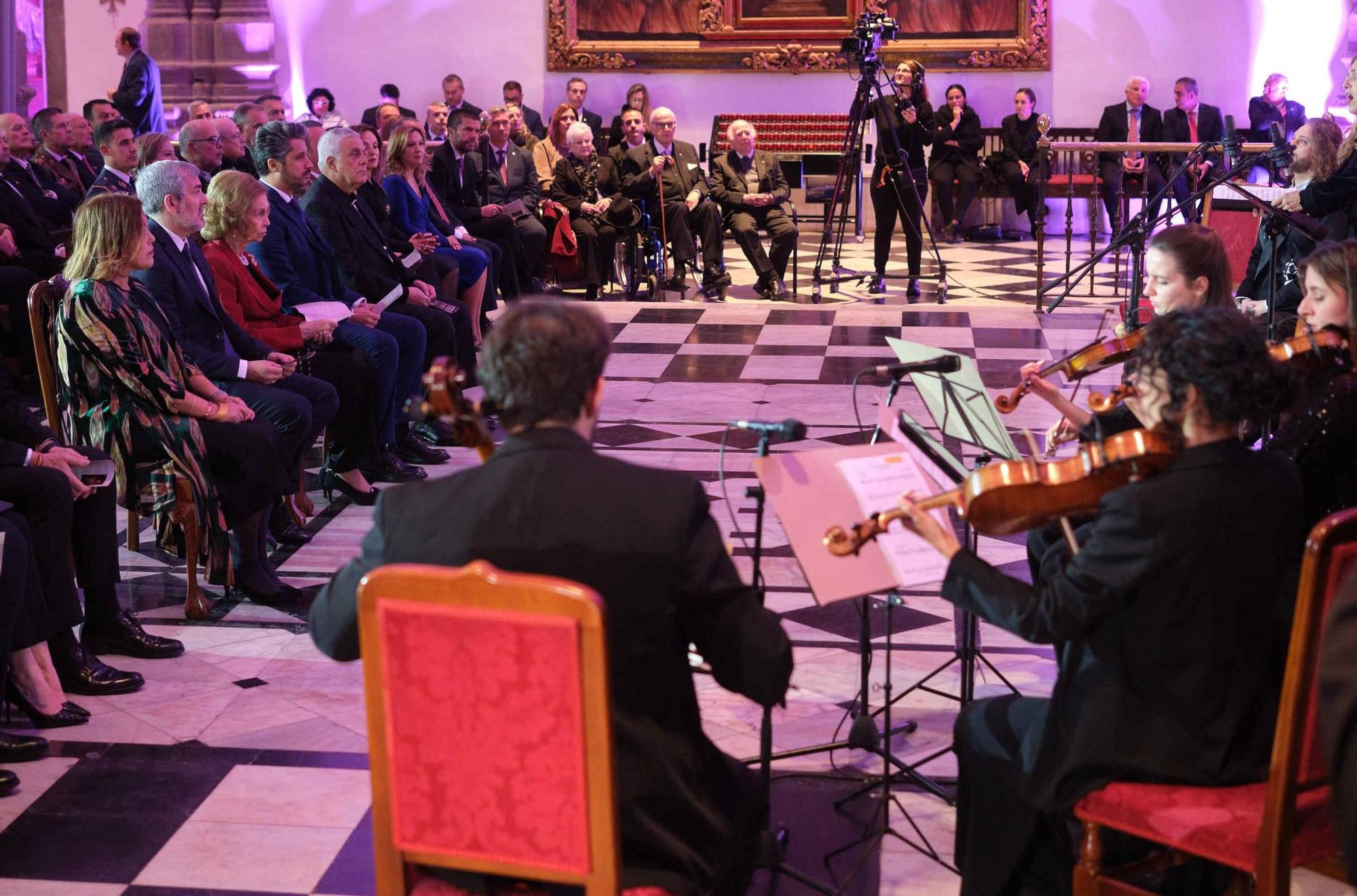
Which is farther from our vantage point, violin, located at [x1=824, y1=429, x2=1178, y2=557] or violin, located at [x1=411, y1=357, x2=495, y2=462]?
violin, located at [x1=824, y1=429, x2=1178, y2=557]

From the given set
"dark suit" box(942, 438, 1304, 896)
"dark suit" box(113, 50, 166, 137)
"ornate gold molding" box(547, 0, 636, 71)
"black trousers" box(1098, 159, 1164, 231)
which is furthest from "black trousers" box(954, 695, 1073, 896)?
"ornate gold molding" box(547, 0, 636, 71)

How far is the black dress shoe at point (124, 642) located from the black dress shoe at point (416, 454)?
193 centimetres

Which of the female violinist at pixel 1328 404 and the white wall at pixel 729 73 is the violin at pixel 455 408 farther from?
the white wall at pixel 729 73

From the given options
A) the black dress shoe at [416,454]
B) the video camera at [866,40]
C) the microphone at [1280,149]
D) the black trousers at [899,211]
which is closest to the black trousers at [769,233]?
the black trousers at [899,211]

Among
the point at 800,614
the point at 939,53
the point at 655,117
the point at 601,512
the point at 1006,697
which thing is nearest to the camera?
the point at 601,512

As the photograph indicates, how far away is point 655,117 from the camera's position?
31.4ft

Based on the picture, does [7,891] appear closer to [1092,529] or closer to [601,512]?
[601,512]

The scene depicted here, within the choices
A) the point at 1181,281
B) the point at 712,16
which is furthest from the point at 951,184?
the point at 1181,281

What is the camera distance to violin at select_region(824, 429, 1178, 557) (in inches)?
84.0

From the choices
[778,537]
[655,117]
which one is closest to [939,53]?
[655,117]

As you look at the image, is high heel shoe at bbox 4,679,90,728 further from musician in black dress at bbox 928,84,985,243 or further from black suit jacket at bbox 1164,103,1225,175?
black suit jacket at bbox 1164,103,1225,175

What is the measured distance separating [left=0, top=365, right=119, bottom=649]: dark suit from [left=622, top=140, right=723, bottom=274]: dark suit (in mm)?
6085

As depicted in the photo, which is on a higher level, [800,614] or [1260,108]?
[1260,108]

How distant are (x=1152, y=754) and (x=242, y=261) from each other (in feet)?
11.8
